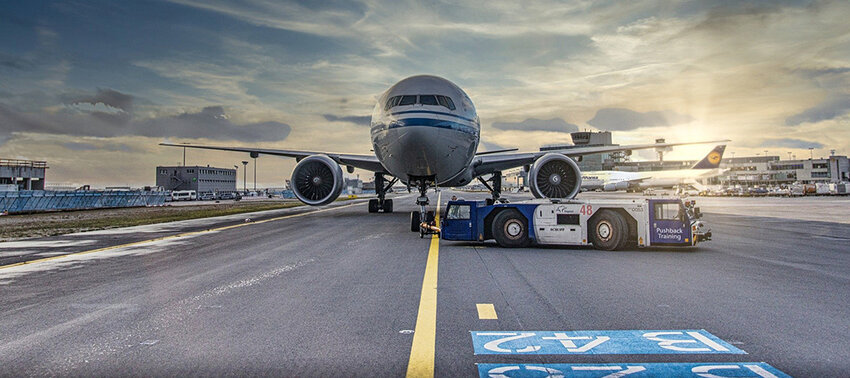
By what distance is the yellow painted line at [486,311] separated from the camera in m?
5.07

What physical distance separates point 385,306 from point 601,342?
2.45 metres

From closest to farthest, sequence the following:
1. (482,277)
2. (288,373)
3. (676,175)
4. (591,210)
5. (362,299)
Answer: (288,373) → (362,299) → (482,277) → (591,210) → (676,175)

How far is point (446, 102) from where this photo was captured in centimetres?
1334

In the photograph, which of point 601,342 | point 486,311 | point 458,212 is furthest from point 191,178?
point 601,342

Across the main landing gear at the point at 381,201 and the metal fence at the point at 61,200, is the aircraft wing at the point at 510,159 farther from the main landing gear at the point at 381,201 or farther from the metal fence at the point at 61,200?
the metal fence at the point at 61,200

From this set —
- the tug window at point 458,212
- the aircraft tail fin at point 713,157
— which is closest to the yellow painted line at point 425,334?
the tug window at point 458,212

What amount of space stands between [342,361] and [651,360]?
244 cm

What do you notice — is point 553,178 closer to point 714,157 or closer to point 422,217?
point 422,217

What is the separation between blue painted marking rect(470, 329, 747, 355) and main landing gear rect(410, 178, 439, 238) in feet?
29.3

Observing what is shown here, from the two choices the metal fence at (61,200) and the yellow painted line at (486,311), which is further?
the metal fence at (61,200)

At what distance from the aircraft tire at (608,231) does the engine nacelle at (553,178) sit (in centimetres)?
674

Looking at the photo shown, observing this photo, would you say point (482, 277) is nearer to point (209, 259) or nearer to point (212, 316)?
point (212, 316)

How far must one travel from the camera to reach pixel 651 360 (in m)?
3.73

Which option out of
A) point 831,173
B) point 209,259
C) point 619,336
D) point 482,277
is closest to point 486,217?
point 482,277
